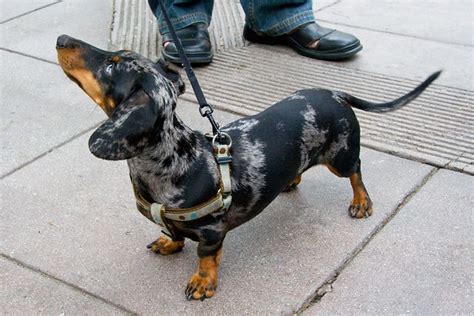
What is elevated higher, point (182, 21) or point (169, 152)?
point (169, 152)

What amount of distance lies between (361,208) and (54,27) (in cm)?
358

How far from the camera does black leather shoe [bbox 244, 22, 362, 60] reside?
212 inches

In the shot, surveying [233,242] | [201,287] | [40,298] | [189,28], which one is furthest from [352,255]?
[189,28]

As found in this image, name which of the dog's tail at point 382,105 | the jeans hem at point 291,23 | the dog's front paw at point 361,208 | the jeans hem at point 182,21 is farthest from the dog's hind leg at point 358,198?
the jeans hem at point 182,21

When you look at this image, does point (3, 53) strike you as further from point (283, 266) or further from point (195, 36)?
point (283, 266)

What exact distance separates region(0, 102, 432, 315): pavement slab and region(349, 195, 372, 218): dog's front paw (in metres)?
0.04

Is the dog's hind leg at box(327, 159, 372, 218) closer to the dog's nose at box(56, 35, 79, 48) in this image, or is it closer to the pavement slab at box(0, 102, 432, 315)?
the pavement slab at box(0, 102, 432, 315)

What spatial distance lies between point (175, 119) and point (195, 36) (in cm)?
260

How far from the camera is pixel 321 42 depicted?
17.9 ft

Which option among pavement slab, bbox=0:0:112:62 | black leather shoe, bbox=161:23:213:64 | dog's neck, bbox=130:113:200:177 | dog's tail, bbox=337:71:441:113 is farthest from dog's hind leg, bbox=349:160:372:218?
pavement slab, bbox=0:0:112:62

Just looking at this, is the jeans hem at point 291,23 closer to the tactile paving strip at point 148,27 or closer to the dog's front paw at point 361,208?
the tactile paving strip at point 148,27

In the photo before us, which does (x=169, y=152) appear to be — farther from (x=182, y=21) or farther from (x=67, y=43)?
(x=182, y=21)

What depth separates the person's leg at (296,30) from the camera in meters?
5.43

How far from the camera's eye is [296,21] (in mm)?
5578
